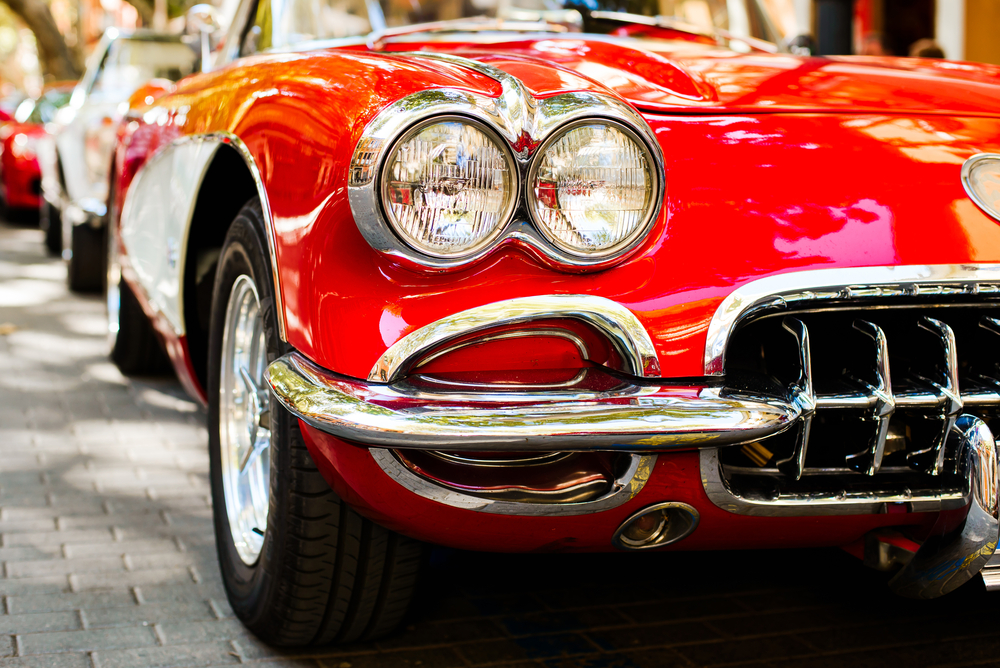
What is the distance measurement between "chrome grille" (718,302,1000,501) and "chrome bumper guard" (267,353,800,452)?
11 cm

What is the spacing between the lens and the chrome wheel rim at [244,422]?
2308 millimetres

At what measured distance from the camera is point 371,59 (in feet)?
6.17

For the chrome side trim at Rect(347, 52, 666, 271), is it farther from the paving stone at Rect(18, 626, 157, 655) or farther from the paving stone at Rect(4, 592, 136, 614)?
the paving stone at Rect(4, 592, 136, 614)

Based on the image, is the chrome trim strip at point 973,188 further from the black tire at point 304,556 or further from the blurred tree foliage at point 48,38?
the blurred tree foliage at point 48,38

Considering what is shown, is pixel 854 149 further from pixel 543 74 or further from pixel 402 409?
pixel 402 409

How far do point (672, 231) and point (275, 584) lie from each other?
1028 mm

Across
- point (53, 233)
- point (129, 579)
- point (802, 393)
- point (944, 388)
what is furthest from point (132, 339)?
point (53, 233)

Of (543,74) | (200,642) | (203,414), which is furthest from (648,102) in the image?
(203,414)

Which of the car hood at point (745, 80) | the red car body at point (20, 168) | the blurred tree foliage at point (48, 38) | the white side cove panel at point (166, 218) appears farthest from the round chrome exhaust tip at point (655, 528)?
the blurred tree foliage at point (48, 38)

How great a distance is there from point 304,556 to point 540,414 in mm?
645

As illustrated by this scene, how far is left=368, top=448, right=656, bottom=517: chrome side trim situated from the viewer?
1.69 meters

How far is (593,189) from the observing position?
1.68 m

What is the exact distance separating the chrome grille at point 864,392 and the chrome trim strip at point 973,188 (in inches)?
6.4

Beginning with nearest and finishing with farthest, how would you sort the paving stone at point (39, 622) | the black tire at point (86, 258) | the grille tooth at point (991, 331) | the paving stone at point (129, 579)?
the grille tooth at point (991, 331) < the paving stone at point (39, 622) < the paving stone at point (129, 579) < the black tire at point (86, 258)
